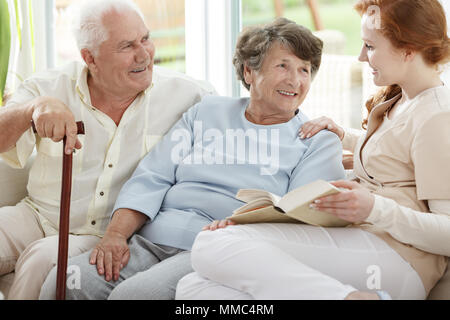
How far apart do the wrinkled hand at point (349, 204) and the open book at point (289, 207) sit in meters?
0.03

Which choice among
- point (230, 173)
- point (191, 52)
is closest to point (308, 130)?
point (230, 173)

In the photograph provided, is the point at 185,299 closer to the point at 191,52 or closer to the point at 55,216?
the point at 55,216

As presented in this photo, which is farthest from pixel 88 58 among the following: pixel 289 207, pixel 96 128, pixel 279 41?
pixel 289 207

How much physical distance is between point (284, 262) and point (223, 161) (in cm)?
63

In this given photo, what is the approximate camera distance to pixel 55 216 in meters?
2.06

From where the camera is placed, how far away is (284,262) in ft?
4.77

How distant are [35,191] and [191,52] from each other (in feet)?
7.08

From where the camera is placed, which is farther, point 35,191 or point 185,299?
point 35,191

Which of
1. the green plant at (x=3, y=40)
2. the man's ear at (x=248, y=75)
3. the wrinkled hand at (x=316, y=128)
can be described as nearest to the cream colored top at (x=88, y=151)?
the man's ear at (x=248, y=75)

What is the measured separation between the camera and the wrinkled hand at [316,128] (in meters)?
1.98

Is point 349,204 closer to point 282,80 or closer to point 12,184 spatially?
point 282,80

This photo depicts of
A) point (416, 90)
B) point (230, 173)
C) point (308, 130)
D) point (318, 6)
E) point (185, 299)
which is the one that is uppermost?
point (318, 6)

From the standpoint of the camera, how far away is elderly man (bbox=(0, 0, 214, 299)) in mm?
2059

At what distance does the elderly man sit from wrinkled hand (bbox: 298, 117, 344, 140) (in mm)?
494
